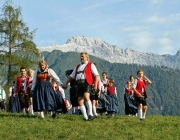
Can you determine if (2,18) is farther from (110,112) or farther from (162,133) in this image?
(162,133)

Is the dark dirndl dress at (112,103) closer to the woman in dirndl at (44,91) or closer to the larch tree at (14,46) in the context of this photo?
the woman in dirndl at (44,91)

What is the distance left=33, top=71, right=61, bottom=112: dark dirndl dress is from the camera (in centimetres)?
1292

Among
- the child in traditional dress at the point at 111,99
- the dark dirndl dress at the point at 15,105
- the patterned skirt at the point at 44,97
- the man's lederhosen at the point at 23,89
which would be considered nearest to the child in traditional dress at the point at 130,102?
the child in traditional dress at the point at 111,99

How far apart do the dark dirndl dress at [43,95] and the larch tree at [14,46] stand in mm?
24112

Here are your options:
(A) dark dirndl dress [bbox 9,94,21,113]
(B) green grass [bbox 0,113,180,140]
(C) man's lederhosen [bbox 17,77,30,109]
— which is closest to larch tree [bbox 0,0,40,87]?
(A) dark dirndl dress [bbox 9,94,21,113]

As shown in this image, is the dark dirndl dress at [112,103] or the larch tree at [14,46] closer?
the dark dirndl dress at [112,103]

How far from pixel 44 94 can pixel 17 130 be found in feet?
10.4

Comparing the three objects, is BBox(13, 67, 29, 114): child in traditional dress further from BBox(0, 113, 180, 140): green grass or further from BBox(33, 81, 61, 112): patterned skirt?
BBox(0, 113, 180, 140): green grass

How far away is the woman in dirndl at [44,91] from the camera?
12930 mm

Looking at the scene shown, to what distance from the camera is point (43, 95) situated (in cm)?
1300

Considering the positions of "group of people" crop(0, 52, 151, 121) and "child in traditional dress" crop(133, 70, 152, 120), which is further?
"child in traditional dress" crop(133, 70, 152, 120)

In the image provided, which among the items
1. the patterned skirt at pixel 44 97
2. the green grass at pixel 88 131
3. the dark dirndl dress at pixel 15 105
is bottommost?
the green grass at pixel 88 131

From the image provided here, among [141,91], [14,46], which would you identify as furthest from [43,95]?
[14,46]

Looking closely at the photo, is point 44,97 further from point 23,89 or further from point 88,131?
point 23,89
